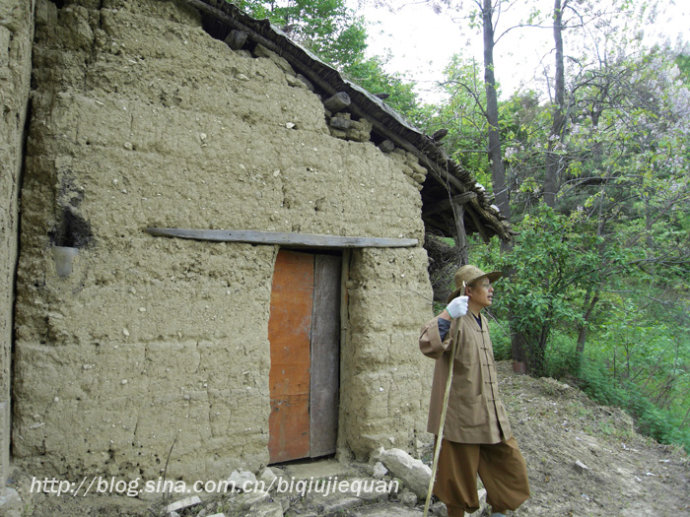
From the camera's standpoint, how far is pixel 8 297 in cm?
275

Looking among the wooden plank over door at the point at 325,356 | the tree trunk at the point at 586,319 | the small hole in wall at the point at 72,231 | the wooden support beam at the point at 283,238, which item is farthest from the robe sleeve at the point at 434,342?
the tree trunk at the point at 586,319

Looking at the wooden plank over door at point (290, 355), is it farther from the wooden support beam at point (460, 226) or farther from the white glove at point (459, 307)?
the wooden support beam at point (460, 226)

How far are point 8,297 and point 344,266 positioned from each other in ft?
8.55

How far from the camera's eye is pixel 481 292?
3279mm

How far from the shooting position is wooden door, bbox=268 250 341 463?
406 cm

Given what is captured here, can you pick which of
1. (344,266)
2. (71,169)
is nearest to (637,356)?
(344,266)

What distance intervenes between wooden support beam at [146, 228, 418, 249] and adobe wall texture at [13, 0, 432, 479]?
0.20 feet

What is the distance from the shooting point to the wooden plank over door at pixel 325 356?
14.0ft

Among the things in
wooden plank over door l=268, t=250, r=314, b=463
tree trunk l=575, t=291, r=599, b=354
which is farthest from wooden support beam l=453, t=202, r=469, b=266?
tree trunk l=575, t=291, r=599, b=354

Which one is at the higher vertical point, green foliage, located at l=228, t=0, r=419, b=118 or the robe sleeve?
green foliage, located at l=228, t=0, r=419, b=118

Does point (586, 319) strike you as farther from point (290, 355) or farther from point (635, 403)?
point (290, 355)

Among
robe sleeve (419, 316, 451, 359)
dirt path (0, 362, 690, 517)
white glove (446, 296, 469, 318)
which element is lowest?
dirt path (0, 362, 690, 517)

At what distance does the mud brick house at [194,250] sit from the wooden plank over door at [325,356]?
0.7 inches

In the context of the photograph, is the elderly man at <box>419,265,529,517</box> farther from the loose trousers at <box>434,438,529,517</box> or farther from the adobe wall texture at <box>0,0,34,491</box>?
the adobe wall texture at <box>0,0,34,491</box>
